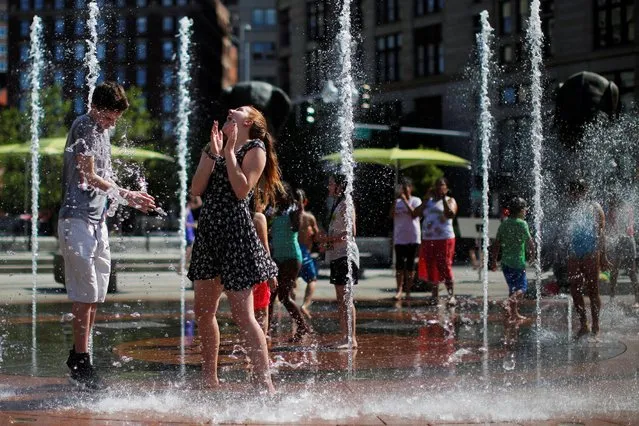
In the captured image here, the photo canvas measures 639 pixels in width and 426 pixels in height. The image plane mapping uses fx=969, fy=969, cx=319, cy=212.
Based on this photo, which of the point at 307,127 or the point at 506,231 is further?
the point at 307,127

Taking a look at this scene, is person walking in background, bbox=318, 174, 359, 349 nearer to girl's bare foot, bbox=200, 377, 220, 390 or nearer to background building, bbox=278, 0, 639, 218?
girl's bare foot, bbox=200, 377, 220, 390

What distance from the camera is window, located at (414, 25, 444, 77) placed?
47562 mm

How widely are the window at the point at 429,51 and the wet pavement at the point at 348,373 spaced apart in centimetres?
3756

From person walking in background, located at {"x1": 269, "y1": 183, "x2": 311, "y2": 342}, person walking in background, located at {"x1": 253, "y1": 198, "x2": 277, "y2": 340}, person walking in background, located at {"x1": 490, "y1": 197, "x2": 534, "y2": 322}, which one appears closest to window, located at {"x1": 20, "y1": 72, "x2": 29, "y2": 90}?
person walking in background, located at {"x1": 490, "y1": 197, "x2": 534, "y2": 322}

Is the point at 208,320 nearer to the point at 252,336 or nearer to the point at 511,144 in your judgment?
the point at 252,336

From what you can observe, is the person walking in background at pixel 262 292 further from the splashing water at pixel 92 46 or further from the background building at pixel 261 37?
the background building at pixel 261 37

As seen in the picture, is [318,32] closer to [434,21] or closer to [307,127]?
[434,21]

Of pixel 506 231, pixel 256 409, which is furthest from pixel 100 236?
pixel 506 231

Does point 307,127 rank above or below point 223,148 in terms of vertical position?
above

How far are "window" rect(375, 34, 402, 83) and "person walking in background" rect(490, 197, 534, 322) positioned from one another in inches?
1560

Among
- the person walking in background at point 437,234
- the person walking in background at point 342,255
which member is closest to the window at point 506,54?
the person walking in background at point 437,234

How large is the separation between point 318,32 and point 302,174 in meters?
18.3

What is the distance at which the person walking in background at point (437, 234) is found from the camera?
1321 centimetres

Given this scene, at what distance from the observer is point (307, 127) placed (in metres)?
30.9
